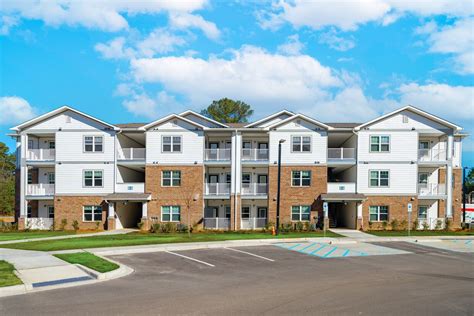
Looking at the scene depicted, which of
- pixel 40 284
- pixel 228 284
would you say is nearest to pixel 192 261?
pixel 228 284

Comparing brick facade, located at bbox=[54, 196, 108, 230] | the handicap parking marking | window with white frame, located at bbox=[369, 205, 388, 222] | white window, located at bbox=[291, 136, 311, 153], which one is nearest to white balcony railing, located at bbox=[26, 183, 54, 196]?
brick facade, located at bbox=[54, 196, 108, 230]

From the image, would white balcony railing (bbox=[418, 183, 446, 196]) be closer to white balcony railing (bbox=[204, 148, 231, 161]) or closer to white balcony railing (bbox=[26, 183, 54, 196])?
white balcony railing (bbox=[204, 148, 231, 161])

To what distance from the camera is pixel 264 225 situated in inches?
1384

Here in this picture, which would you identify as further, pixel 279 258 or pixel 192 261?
pixel 279 258

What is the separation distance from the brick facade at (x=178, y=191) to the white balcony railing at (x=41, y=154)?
26.0 feet

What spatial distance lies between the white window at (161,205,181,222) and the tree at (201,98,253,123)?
32.3 metres

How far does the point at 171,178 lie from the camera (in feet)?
115

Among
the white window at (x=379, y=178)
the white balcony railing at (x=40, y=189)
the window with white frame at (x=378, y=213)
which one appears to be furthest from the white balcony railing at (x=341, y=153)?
the white balcony railing at (x=40, y=189)

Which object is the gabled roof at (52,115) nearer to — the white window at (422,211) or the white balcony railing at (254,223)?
the white balcony railing at (254,223)

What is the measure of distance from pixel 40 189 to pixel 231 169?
607 inches

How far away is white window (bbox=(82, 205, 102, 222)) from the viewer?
35125mm

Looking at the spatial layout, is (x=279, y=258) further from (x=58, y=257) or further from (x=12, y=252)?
(x=12, y=252)

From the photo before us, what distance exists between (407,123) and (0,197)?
60465mm

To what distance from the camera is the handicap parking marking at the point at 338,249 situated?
2034 centimetres
